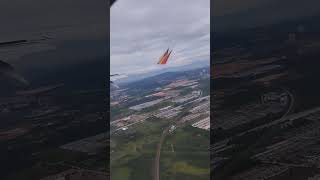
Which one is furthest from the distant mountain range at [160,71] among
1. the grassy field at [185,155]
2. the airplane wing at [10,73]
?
the airplane wing at [10,73]

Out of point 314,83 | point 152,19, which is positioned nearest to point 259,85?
point 314,83

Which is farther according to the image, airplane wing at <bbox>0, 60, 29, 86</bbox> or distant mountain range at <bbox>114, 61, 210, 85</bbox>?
distant mountain range at <bbox>114, 61, 210, 85</bbox>

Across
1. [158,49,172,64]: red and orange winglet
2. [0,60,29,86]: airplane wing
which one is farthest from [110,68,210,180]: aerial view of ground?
[0,60,29,86]: airplane wing

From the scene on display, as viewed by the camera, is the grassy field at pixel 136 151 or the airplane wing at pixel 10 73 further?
the grassy field at pixel 136 151

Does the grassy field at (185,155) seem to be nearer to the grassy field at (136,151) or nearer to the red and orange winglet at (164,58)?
the grassy field at (136,151)

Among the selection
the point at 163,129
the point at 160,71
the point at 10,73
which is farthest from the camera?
the point at 163,129

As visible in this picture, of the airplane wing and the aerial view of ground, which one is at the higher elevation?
the airplane wing

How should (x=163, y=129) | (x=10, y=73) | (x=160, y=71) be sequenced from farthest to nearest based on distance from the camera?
(x=163, y=129)
(x=160, y=71)
(x=10, y=73)

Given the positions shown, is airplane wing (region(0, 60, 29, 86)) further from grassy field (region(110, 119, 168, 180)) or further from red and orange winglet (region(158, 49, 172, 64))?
red and orange winglet (region(158, 49, 172, 64))

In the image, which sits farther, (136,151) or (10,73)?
(136,151)

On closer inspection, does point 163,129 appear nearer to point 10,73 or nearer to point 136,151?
point 136,151

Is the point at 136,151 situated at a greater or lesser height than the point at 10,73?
lesser

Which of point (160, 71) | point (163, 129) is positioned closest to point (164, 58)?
point (160, 71)
